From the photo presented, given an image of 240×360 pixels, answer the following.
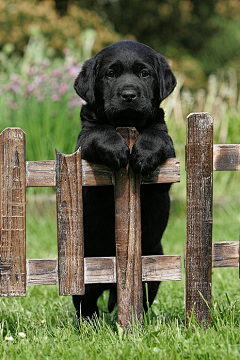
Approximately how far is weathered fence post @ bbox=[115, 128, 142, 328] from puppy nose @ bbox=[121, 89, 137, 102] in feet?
0.54

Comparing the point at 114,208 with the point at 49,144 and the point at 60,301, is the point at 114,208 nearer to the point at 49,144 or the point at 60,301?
the point at 60,301

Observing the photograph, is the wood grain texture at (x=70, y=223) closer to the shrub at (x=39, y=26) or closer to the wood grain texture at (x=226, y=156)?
the wood grain texture at (x=226, y=156)

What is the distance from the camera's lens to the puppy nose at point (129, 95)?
2.74 m

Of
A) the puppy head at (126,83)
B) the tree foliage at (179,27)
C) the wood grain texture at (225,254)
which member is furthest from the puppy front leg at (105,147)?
the tree foliage at (179,27)

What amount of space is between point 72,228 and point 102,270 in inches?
10.9

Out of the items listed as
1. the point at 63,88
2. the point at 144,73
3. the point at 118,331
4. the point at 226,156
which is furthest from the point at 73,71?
the point at 118,331

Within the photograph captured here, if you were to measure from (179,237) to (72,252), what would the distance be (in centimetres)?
363

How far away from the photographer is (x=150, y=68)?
2988 millimetres

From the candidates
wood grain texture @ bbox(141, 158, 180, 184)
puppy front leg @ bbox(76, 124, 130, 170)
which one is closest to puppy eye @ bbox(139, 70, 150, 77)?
puppy front leg @ bbox(76, 124, 130, 170)

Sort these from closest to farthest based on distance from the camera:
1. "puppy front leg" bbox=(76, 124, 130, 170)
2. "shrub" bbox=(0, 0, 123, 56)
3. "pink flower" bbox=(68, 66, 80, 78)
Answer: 1. "puppy front leg" bbox=(76, 124, 130, 170)
2. "pink flower" bbox=(68, 66, 80, 78)
3. "shrub" bbox=(0, 0, 123, 56)

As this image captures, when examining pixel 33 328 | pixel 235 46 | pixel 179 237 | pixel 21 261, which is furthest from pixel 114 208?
pixel 235 46

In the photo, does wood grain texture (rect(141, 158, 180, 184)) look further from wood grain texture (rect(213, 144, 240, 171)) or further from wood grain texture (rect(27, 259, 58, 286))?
wood grain texture (rect(27, 259, 58, 286))

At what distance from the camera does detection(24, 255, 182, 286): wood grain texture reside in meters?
2.73

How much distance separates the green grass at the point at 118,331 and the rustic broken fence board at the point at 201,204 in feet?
0.42
